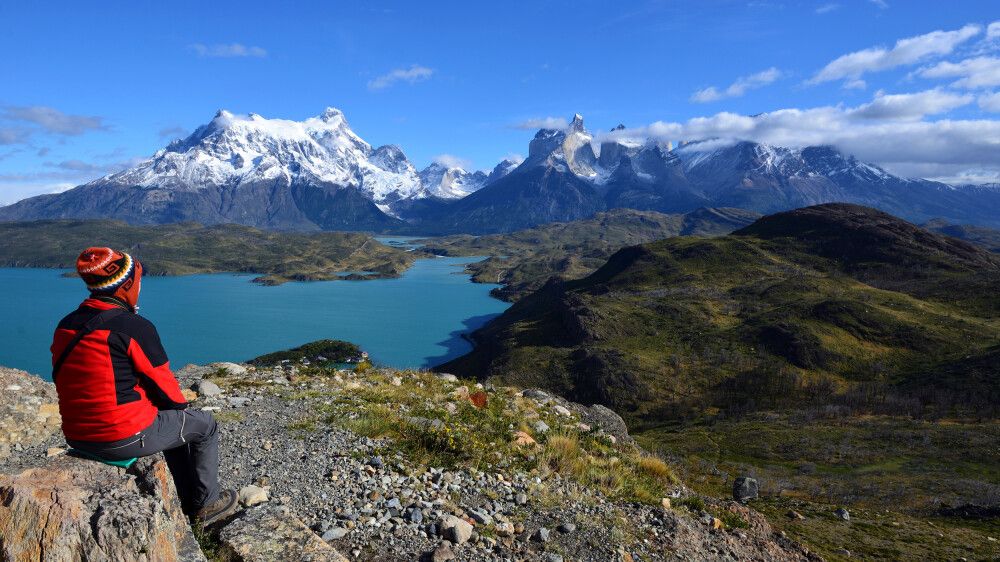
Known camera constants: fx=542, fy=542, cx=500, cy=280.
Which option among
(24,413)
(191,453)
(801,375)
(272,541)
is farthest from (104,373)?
(801,375)

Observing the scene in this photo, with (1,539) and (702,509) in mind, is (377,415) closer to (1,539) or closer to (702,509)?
(702,509)

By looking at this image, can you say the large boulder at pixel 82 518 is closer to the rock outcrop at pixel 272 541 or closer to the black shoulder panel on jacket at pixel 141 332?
the rock outcrop at pixel 272 541

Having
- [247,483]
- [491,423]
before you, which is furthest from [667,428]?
[247,483]

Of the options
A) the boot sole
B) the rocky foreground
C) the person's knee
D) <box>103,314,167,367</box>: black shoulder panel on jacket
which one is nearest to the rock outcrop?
the rocky foreground

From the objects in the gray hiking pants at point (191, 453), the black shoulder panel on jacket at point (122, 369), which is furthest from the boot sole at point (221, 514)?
the black shoulder panel on jacket at point (122, 369)

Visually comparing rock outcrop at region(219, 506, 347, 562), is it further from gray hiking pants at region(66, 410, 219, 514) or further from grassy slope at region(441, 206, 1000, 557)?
grassy slope at region(441, 206, 1000, 557)
